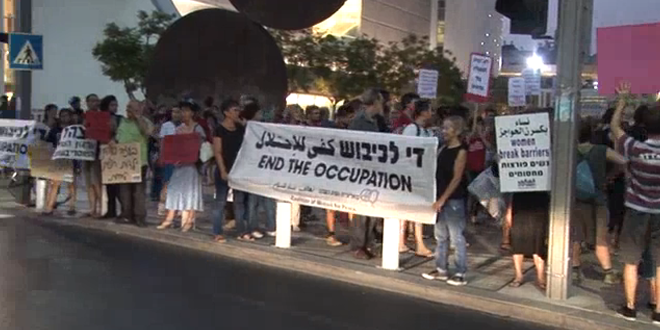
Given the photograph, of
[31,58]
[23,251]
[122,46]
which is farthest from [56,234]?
[122,46]

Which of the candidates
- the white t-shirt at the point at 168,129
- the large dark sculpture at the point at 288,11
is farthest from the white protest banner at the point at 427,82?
the white t-shirt at the point at 168,129

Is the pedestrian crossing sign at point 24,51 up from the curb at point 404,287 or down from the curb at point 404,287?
up

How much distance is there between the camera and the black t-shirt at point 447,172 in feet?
27.4

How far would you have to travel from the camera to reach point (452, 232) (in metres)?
8.41

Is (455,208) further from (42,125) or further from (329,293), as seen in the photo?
(42,125)

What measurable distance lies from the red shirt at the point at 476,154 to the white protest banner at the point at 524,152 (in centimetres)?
284

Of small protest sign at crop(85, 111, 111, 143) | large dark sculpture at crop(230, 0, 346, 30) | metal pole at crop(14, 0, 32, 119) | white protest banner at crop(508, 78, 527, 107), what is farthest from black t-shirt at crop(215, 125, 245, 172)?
white protest banner at crop(508, 78, 527, 107)

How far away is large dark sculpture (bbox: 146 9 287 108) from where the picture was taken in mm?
14750

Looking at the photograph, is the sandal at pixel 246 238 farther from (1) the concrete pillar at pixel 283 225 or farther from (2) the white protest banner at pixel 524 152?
(2) the white protest banner at pixel 524 152

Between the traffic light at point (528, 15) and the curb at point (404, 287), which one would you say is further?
the traffic light at point (528, 15)

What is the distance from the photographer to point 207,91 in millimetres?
15281

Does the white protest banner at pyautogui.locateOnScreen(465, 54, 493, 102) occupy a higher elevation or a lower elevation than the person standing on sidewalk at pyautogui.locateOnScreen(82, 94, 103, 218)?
higher

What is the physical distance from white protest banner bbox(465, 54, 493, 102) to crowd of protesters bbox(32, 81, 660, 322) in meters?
0.40

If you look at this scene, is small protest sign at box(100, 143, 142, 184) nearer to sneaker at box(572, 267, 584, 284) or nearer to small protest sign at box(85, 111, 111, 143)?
small protest sign at box(85, 111, 111, 143)
